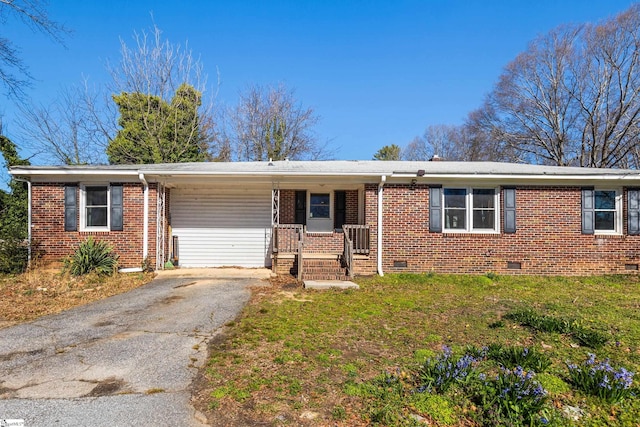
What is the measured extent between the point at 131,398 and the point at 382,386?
2349 mm

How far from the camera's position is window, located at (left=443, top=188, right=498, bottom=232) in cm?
958

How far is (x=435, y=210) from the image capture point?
30.8ft

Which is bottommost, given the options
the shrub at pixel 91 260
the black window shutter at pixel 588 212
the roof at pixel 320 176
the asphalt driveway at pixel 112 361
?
the asphalt driveway at pixel 112 361

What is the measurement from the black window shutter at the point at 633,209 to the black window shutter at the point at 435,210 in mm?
5662

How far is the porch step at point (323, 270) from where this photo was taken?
27.8 ft

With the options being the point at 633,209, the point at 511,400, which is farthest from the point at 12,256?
the point at 633,209

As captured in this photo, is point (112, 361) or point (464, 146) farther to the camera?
point (464, 146)

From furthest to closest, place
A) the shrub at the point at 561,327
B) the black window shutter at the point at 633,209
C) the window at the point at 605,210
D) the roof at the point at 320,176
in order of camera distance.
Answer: the window at the point at 605,210 → the black window shutter at the point at 633,209 → the roof at the point at 320,176 → the shrub at the point at 561,327

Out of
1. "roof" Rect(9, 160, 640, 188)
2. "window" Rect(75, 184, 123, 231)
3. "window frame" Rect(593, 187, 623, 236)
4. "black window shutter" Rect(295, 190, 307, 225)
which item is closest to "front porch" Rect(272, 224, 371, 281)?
"black window shutter" Rect(295, 190, 307, 225)

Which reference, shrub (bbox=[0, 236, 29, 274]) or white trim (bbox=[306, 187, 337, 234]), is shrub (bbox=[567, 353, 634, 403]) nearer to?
white trim (bbox=[306, 187, 337, 234])

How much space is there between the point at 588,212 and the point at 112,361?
11999 millimetres

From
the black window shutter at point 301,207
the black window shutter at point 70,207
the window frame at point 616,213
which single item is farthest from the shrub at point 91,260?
the window frame at point 616,213

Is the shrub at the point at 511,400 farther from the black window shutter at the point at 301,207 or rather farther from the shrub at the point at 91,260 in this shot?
the shrub at the point at 91,260

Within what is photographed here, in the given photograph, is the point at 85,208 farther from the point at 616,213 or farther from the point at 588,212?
the point at 616,213
